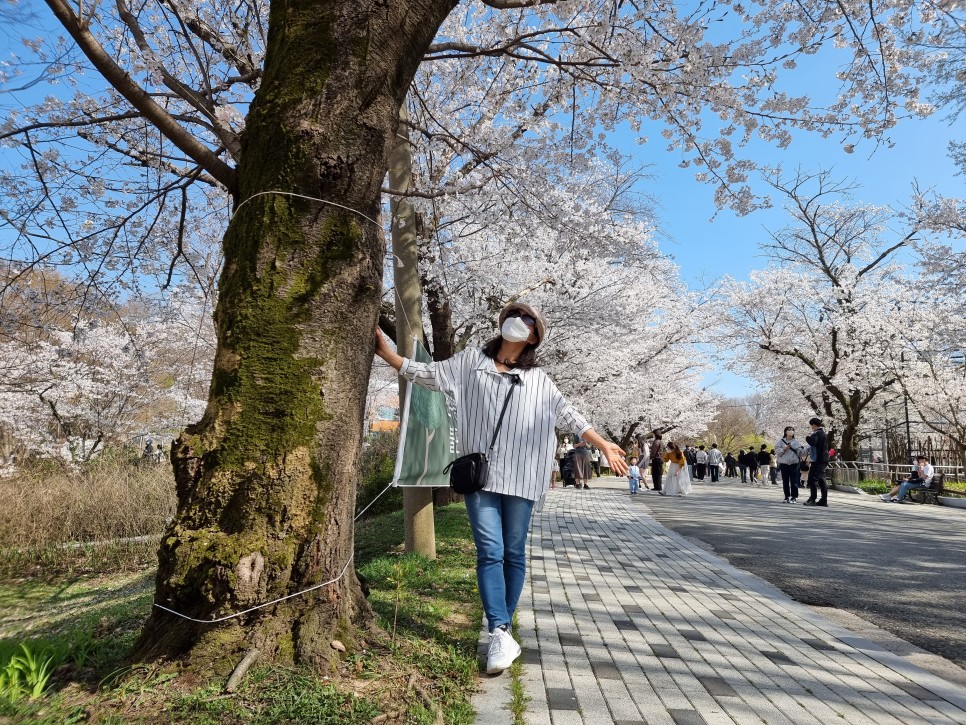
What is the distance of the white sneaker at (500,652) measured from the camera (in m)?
2.92

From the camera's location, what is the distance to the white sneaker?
2.92 meters

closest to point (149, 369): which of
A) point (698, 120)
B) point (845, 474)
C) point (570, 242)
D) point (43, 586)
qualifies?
point (43, 586)

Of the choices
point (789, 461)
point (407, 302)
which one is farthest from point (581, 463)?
point (407, 302)

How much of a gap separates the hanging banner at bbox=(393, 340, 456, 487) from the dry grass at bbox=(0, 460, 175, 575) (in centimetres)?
661

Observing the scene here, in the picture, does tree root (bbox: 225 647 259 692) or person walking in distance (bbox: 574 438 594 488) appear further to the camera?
person walking in distance (bbox: 574 438 594 488)

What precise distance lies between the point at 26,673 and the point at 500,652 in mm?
1985

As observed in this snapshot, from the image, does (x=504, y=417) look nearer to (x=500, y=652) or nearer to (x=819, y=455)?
(x=500, y=652)

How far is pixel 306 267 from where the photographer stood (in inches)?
105

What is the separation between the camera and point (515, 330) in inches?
128

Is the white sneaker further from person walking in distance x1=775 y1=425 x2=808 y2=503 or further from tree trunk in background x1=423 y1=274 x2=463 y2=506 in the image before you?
person walking in distance x1=775 y1=425 x2=808 y2=503

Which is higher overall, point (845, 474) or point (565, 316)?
point (565, 316)

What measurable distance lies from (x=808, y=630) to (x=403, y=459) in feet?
9.29

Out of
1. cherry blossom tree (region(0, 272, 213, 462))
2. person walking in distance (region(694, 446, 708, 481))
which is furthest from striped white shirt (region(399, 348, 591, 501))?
person walking in distance (region(694, 446, 708, 481))

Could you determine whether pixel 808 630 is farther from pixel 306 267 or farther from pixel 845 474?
pixel 845 474
